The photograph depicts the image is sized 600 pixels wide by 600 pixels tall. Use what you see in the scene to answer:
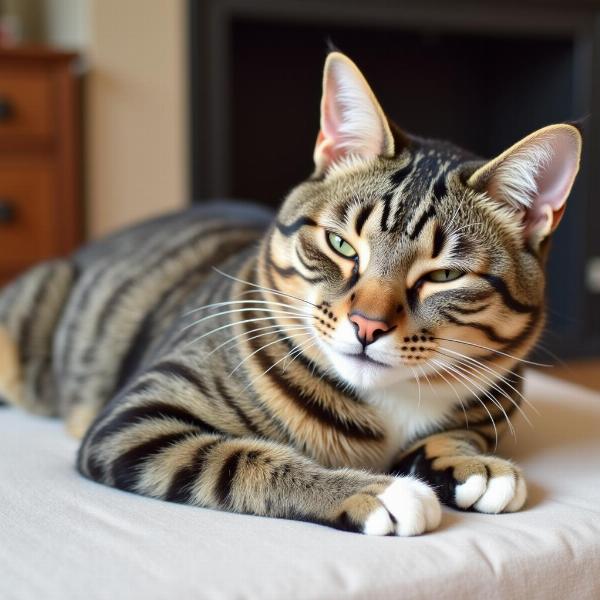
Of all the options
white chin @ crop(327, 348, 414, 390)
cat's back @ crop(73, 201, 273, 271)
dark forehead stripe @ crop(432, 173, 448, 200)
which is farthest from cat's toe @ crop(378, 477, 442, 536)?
cat's back @ crop(73, 201, 273, 271)

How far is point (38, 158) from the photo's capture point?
2.93 m

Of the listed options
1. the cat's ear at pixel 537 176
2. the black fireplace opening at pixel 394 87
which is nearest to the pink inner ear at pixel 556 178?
the cat's ear at pixel 537 176

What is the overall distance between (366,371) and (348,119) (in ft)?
1.23

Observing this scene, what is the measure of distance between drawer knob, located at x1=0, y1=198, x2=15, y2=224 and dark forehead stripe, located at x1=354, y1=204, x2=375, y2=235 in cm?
199

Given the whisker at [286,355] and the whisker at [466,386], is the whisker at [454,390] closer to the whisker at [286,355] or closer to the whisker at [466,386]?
the whisker at [466,386]

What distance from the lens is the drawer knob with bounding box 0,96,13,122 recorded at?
9.32ft

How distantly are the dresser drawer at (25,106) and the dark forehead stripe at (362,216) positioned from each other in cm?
196

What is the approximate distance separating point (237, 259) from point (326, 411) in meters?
0.42

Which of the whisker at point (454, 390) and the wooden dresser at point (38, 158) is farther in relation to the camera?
the wooden dresser at point (38, 158)

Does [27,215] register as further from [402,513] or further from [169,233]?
[402,513]

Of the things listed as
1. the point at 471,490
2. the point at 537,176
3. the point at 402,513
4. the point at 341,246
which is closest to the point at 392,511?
the point at 402,513

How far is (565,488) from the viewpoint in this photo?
129 centimetres

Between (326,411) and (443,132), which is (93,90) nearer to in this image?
(443,132)

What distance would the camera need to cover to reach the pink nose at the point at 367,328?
111cm
